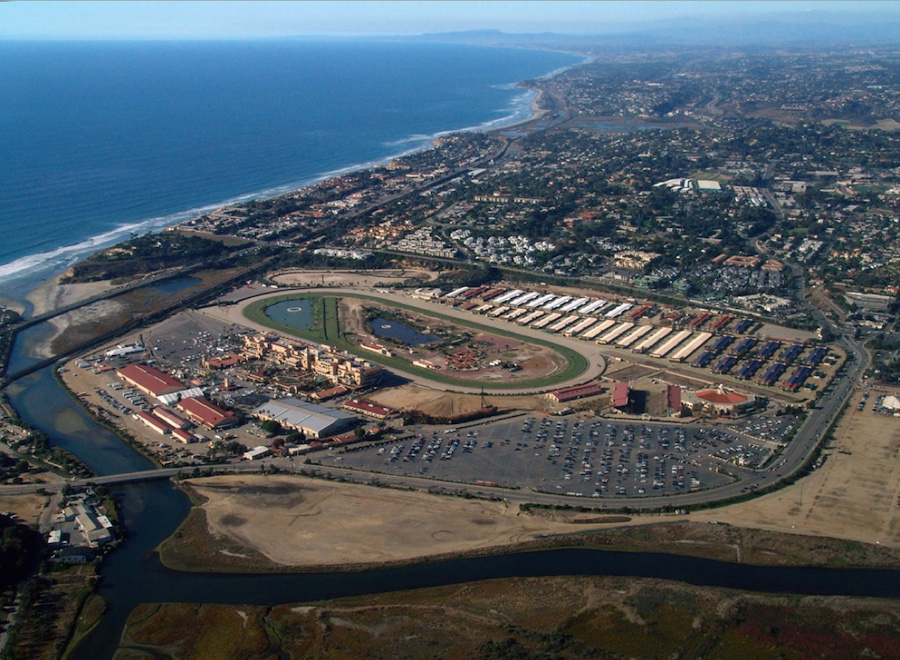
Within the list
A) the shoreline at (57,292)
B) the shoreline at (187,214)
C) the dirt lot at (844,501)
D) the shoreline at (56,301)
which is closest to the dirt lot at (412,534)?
the dirt lot at (844,501)

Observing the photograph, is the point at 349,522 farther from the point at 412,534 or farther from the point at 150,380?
the point at 150,380

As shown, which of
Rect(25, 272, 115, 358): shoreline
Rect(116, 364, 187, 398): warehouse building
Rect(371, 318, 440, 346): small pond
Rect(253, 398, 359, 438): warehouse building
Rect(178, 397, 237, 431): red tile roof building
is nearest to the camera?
Rect(253, 398, 359, 438): warehouse building

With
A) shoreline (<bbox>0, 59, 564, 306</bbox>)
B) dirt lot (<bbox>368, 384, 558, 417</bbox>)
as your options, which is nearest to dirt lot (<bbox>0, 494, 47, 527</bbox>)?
dirt lot (<bbox>368, 384, 558, 417</bbox>)

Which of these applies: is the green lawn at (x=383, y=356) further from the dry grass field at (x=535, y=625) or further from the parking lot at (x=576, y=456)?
the dry grass field at (x=535, y=625)

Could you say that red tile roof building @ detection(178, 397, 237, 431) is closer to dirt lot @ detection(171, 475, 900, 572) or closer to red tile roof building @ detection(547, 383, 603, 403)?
dirt lot @ detection(171, 475, 900, 572)

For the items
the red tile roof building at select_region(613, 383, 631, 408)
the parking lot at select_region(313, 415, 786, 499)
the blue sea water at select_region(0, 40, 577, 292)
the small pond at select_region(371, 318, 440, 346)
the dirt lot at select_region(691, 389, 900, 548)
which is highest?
the blue sea water at select_region(0, 40, 577, 292)
